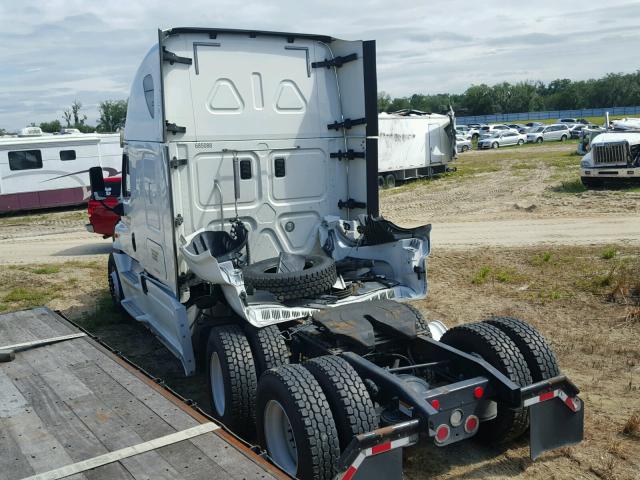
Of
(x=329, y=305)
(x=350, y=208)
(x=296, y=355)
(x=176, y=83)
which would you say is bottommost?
(x=296, y=355)

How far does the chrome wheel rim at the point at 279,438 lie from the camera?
14.9 ft

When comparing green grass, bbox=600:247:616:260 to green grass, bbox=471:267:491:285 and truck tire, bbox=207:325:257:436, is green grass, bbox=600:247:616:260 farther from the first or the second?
truck tire, bbox=207:325:257:436

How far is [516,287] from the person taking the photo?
380 inches

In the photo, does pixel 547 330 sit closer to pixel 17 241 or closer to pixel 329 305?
pixel 329 305

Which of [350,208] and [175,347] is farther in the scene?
[350,208]

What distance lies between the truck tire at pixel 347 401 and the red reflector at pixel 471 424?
645 millimetres

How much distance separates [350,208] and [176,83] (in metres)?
2.28

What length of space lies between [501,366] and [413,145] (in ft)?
71.0

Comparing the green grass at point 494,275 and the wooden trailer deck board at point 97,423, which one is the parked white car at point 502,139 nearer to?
the green grass at point 494,275

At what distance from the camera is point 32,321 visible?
6.27m

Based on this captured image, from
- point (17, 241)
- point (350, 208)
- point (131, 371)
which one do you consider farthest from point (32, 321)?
point (17, 241)

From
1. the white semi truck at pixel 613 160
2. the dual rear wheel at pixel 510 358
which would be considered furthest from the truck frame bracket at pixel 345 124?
the white semi truck at pixel 613 160

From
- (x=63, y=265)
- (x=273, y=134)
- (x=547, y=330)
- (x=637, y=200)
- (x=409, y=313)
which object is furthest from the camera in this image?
(x=637, y=200)

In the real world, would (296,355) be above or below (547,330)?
above
